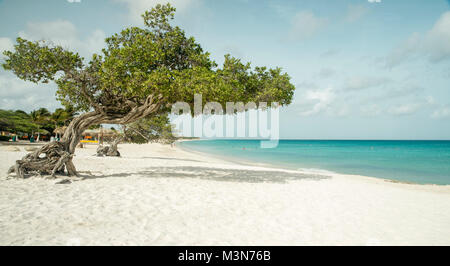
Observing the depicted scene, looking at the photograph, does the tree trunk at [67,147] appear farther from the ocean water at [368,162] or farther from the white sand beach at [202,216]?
the ocean water at [368,162]

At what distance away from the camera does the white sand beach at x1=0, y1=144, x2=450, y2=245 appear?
446 centimetres

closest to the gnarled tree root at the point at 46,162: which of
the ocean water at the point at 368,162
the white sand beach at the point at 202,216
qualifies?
the white sand beach at the point at 202,216

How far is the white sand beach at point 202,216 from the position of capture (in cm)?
446

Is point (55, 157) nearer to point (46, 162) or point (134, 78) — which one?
point (46, 162)

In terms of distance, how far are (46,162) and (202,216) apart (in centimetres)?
711

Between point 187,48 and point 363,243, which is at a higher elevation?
point 187,48

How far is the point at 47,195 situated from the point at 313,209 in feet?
23.4

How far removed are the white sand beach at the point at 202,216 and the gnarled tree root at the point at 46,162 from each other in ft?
2.34

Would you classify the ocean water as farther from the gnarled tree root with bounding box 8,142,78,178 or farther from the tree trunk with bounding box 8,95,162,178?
the gnarled tree root with bounding box 8,142,78,178

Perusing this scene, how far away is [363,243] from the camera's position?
4.60 meters

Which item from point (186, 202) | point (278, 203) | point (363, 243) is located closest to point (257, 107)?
point (278, 203)

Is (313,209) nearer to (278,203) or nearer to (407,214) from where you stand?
(278,203)

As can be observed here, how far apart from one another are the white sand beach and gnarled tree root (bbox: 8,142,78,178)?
713mm

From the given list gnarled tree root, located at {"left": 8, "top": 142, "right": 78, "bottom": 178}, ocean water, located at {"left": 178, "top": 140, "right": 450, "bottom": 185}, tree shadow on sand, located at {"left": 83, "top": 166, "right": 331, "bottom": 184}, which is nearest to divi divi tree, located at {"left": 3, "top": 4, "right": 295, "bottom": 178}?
gnarled tree root, located at {"left": 8, "top": 142, "right": 78, "bottom": 178}
